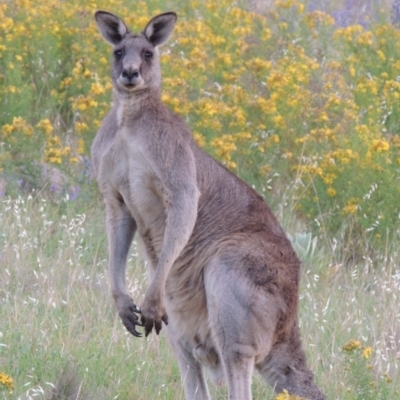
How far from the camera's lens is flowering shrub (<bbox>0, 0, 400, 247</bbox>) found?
24.8 ft

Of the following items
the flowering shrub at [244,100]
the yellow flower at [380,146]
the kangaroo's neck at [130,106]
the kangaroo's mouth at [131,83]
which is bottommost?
the kangaroo's neck at [130,106]

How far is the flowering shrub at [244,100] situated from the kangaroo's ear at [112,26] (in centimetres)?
223

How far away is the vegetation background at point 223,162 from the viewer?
547 centimetres

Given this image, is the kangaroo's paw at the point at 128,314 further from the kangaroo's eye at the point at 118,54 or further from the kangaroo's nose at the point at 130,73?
the kangaroo's eye at the point at 118,54

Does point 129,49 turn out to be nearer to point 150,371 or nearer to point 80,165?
point 150,371

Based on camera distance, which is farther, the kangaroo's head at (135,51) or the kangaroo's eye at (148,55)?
the kangaroo's eye at (148,55)

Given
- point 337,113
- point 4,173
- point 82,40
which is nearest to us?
point 4,173

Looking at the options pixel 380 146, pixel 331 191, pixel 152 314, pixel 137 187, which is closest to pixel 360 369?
pixel 152 314

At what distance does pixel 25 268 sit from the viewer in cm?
652

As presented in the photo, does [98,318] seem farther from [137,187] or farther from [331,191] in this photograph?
[331,191]

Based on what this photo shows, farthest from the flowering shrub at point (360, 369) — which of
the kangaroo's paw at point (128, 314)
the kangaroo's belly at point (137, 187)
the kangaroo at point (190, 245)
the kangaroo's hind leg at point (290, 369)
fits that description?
the kangaroo's belly at point (137, 187)

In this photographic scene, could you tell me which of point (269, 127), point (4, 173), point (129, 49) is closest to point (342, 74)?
point (269, 127)

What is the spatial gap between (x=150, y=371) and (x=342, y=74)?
530 centimetres

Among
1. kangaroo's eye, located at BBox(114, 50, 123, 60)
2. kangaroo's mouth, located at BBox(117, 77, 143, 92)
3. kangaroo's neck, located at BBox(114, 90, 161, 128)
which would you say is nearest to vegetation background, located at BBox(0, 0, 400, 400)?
kangaroo's neck, located at BBox(114, 90, 161, 128)
